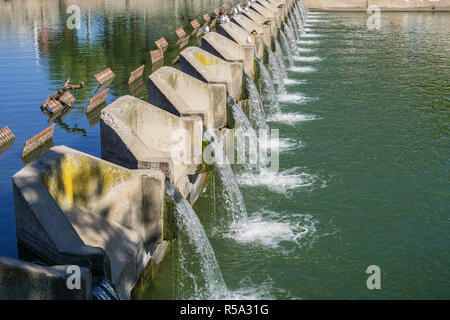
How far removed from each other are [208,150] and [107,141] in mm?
3772

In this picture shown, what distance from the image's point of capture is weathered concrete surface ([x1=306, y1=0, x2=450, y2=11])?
66.9m

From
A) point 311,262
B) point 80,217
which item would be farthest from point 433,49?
point 80,217

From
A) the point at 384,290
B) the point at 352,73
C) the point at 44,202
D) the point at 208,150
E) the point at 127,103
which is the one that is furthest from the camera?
the point at 352,73

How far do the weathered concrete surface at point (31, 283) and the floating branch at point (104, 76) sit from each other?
26.7m

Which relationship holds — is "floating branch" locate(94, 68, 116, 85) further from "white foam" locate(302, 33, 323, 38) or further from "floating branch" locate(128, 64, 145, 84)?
"white foam" locate(302, 33, 323, 38)

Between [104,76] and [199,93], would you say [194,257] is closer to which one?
[199,93]

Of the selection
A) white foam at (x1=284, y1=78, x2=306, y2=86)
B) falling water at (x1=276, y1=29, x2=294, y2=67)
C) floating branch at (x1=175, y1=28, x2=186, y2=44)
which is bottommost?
white foam at (x1=284, y1=78, x2=306, y2=86)

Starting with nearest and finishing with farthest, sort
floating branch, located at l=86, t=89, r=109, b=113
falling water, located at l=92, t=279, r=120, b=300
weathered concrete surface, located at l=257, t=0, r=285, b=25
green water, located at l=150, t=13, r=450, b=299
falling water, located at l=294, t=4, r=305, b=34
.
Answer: falling water, located at l=92, t=279, r=120, b=300, green water, located at l=150, t=13, r=450, b=299, floating branch, located at l=86, t=89, r=109, b=113, weathered concrete surface, located at l=257, t=0, r=285, b=25, falling water, located at l=294, t=4, r=305, b=34

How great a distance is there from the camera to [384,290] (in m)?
13.0

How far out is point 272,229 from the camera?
52.0 feet

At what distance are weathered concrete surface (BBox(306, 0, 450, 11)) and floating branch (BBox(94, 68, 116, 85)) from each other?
40799mm

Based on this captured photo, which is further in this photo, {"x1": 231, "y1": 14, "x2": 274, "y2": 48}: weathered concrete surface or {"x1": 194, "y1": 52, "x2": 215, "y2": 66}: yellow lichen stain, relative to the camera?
{"x1": 231, "y1": 14, "x2": 274, "y2": 48}: weathered concrete surface
